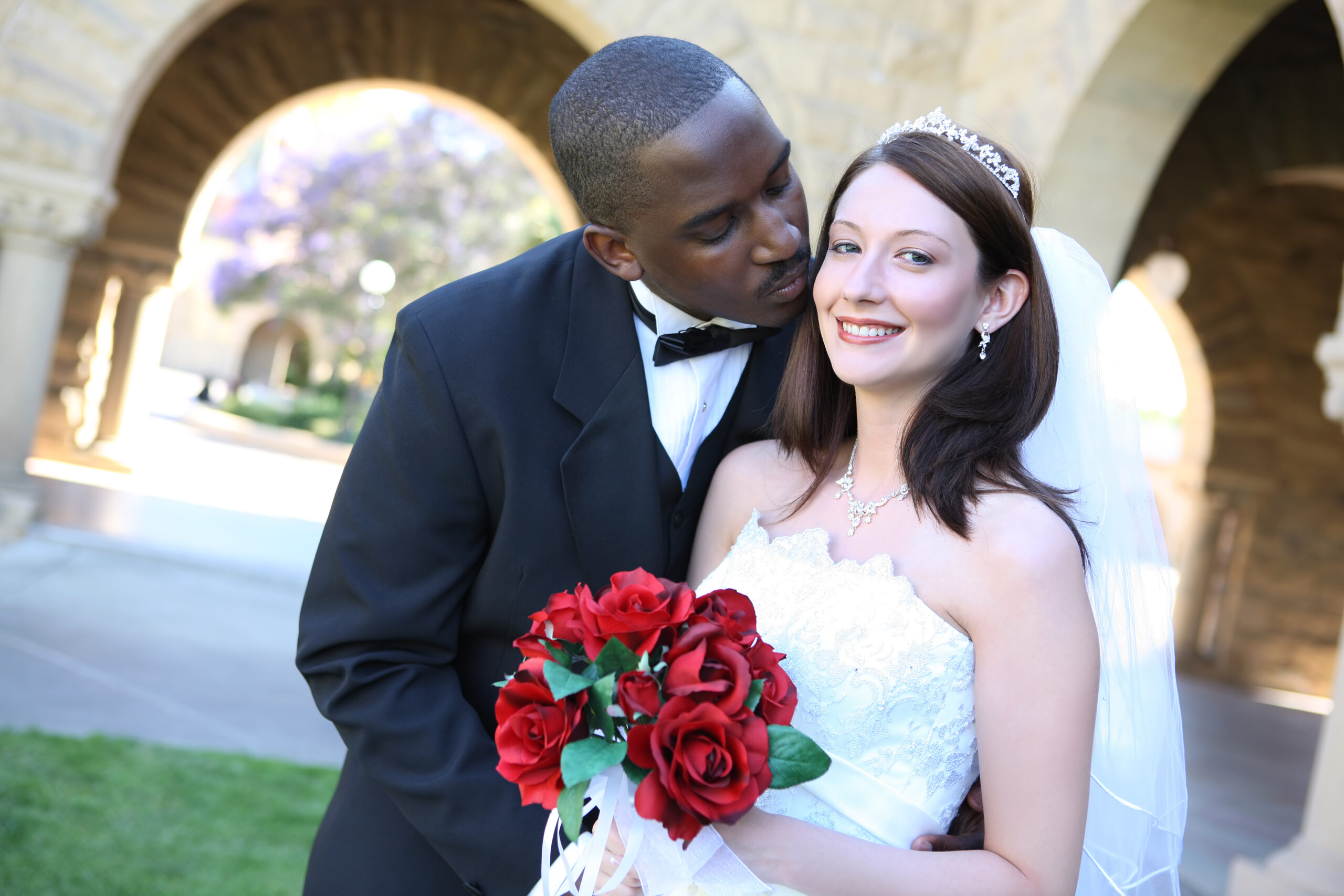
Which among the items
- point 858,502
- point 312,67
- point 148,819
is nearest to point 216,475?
point 312,67

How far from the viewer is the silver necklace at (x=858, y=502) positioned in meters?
2.07

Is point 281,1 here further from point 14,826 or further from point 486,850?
point 486,850

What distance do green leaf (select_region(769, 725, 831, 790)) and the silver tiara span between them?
1.15m

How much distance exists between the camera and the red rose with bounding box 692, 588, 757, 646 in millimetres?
1501

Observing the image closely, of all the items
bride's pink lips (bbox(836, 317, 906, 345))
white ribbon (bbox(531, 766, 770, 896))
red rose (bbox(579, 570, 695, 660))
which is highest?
bride's pink lips (bbox(836, 317, 906, 345))

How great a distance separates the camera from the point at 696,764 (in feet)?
4.40

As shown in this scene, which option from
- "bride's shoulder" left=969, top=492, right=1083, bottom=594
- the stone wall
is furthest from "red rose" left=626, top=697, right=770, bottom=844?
the stone wall

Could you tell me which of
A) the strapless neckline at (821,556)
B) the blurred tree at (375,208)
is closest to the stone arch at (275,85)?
the blurred tree at (375,208)

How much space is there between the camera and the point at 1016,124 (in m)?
5.52

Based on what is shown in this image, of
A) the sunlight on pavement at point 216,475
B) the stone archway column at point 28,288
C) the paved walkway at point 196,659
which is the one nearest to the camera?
the paved walkway at point 196,659

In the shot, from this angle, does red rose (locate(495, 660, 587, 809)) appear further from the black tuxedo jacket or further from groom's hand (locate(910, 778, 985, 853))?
groom's hand (locate(910, 778, 985, 853))

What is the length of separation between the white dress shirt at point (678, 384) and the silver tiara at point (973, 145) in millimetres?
502

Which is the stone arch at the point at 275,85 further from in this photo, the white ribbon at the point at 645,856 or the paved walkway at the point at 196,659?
the white ribbon at the point at 645,856

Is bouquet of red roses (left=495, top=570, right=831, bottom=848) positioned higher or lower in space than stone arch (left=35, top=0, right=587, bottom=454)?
lower
